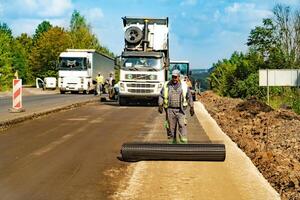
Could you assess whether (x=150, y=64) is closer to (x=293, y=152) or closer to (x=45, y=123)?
(x=45, y=123)

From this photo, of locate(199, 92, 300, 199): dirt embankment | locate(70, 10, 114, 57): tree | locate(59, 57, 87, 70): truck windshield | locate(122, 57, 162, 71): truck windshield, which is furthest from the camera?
locate(70, 10, 114, 57): tree

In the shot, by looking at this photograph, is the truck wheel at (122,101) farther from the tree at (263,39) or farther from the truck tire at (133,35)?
the tree at (263,39)

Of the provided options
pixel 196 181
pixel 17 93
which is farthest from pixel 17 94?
pixel 196 181

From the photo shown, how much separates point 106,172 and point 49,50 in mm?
71717

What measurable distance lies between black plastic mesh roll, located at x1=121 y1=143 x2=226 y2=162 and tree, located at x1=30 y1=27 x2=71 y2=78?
6702 cm

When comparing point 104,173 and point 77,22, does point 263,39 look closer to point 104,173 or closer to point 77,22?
point 77,22

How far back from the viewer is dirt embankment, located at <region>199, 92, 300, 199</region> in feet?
29.7

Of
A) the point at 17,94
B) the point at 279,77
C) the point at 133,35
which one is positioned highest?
the point at 133,35

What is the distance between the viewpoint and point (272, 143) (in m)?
14.9

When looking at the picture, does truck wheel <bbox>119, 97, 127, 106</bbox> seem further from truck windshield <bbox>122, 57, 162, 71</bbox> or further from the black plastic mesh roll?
the black plastic mesh roll

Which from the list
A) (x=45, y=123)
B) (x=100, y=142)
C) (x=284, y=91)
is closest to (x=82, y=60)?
(x=284, y=91)

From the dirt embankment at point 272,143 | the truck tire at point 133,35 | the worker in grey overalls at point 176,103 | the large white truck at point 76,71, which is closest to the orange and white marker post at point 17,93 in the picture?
the dirt embankment at point 272,143

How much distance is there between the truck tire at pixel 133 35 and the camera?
2969 centimetres

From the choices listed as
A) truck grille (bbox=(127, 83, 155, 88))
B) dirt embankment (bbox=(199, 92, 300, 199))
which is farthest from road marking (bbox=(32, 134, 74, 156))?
truck grille (bbox=(127, 83, 155, 88))
